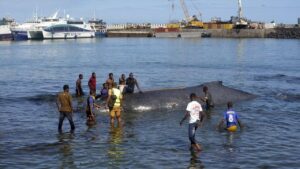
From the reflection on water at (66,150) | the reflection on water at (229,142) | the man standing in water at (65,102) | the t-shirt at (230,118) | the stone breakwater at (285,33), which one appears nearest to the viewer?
the reflection on water at (66,150)

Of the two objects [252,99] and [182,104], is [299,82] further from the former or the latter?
[182,104]

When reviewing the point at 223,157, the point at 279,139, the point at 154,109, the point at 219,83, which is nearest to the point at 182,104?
the point at 154,109

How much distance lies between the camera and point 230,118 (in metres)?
22.0

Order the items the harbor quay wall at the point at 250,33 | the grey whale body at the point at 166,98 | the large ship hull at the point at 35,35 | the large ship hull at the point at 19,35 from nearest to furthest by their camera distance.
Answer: the grey whale body at the point at 166,98
the large ship hull at the point at 35,35
the harbor quay wall at the point at 250,33
the large ship hull at the point at 19,35

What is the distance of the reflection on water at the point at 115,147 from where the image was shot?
1777 centimetres

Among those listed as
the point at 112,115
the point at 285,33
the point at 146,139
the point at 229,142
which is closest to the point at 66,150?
the point at 146,139

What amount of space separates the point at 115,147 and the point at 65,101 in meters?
3.19

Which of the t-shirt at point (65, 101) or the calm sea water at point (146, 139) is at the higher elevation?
the t-shirt at point (65, 101)

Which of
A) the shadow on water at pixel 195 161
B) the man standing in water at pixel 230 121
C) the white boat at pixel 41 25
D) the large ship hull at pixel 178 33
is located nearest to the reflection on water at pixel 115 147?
the shadow on water at pixel 195 161

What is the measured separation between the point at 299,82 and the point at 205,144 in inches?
1101

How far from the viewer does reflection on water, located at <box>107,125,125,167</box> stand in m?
17.8

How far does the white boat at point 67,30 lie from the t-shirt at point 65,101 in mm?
144464

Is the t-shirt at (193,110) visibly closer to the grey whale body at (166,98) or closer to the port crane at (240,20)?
the grey whale body at (166,98)

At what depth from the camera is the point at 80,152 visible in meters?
18.8
